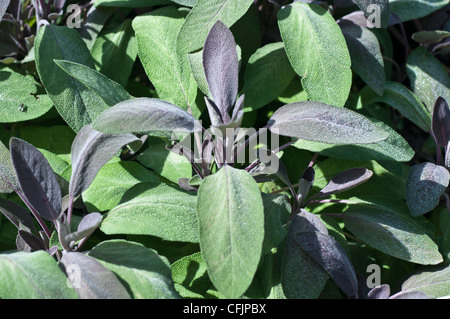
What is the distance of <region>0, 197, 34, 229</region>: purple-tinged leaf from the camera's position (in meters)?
0.76

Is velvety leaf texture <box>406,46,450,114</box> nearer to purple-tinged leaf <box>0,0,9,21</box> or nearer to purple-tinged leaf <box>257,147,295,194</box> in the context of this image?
purple-tinged leaf <box>257,147,295,194</box>

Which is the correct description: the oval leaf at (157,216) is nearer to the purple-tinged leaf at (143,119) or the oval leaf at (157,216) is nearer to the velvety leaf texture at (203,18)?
the purple-tinged leaf at (143,119)

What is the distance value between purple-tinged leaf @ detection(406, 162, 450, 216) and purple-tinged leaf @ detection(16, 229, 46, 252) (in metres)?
0.59

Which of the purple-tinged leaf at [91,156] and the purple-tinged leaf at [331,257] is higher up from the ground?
the purple-tinged leaf at [91,156]

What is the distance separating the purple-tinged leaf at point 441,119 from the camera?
3.03ft

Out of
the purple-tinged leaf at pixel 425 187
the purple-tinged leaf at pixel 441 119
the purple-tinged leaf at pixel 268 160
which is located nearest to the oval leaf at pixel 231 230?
the purple-tinged leaf at pixel 268 160

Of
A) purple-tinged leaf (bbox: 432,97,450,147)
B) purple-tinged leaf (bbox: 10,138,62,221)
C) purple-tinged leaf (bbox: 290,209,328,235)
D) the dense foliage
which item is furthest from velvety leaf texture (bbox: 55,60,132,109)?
purple-tinged leaf (bbox: 432,97,450,147)

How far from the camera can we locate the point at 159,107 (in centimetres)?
69

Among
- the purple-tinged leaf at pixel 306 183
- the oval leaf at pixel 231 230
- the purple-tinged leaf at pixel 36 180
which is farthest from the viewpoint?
the purple-tinged leaf at pixel 306 183

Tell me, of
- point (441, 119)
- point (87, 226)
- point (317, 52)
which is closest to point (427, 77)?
point (441, 119)

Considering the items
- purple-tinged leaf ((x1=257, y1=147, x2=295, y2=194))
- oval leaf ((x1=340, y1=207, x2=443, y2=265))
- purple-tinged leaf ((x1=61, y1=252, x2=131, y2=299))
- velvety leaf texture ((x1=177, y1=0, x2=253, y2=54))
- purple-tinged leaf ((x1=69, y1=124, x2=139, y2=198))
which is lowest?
oval leaf ((x1=340, y1=207, x2=443, y2=265))

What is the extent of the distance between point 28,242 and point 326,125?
462mm

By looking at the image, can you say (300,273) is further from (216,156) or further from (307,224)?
(216,156)
